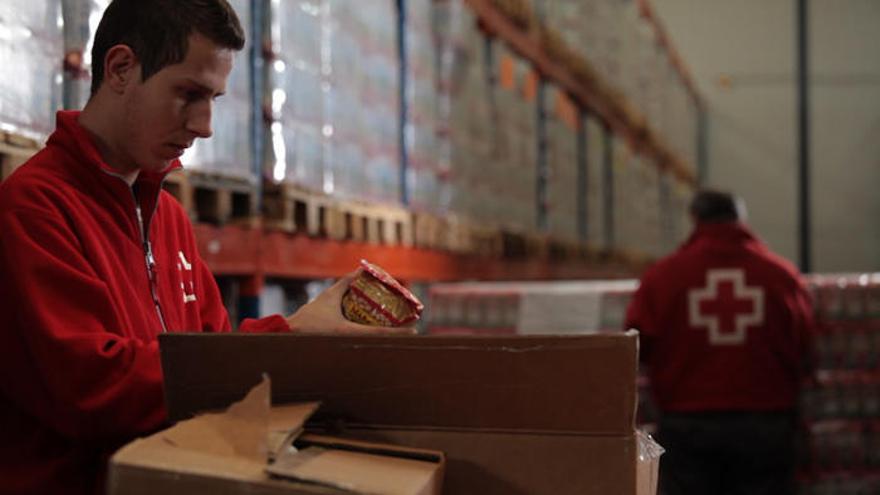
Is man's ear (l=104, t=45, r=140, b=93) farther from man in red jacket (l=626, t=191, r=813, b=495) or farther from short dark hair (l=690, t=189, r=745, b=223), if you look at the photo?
short dark hair (l=690, t=189, r=745, b=223)

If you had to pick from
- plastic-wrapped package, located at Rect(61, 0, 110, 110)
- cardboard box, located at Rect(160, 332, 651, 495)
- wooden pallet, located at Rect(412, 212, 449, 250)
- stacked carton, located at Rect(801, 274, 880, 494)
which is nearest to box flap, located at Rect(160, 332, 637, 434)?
cardboard box, located at Rect(160, 332, 651, 495)

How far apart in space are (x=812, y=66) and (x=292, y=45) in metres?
16.6

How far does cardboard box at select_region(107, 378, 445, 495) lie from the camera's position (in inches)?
66.0

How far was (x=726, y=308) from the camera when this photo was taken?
584 centimetres

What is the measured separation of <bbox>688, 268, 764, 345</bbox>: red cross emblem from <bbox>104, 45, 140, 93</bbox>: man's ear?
4099mm

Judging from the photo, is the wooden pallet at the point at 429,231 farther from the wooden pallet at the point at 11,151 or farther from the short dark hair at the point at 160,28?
the short dark hair at the point at 160,28

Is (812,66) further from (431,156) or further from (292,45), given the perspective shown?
(292,45)

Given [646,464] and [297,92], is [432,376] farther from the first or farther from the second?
[297,92]

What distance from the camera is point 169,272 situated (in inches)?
92.7

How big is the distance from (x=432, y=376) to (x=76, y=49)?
6.73 ft

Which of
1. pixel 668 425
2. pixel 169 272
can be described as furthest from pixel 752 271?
pixel 169 272

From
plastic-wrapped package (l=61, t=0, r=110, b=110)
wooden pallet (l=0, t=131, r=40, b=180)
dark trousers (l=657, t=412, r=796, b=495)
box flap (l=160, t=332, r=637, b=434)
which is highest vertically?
plastic-wrapped package (l=61, t=0, r=110, b=110)

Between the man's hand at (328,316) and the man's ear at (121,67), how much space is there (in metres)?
0.50

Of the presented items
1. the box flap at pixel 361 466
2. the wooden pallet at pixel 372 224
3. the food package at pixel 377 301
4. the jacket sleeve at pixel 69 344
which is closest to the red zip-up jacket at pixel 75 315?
the jacket sleeve at pixel 69 344
